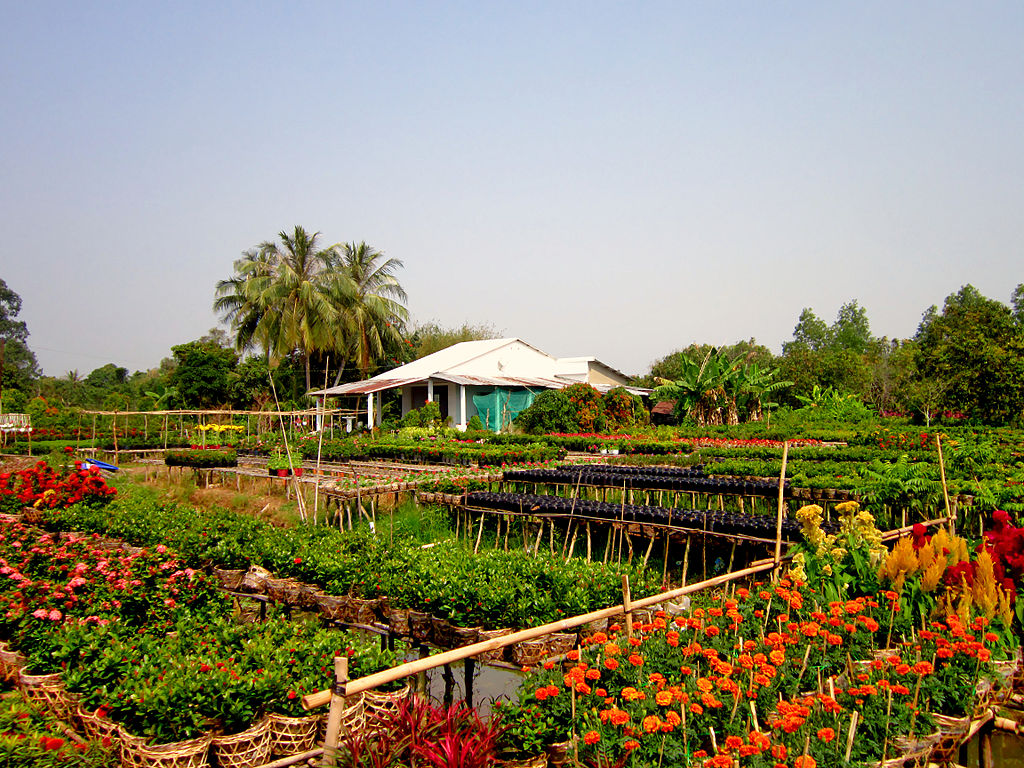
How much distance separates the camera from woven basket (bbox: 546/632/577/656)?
543 centimetres

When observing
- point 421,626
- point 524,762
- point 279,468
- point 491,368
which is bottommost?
point 524,762

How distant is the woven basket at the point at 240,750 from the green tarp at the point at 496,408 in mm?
26067

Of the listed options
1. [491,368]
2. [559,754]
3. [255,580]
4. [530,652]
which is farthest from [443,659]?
[491,368]

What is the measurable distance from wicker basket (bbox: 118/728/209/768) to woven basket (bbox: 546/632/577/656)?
249 centimetres

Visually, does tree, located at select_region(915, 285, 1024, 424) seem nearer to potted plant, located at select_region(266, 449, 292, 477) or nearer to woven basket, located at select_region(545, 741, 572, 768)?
potted plant, located at select_region(266, 449, 292, 477)

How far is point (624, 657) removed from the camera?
4.45 m

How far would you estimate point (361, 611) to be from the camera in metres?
6.30

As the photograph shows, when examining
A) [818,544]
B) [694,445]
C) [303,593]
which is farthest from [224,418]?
[818,544]

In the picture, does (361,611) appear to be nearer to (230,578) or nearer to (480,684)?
(480,684)

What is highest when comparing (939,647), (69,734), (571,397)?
(571,397)

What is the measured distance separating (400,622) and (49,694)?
2.53m

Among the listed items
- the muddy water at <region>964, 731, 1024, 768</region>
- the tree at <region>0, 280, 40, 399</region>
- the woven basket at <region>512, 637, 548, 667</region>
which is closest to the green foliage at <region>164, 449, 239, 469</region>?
the woven basket at <region>512, 637, 548, 667</region>

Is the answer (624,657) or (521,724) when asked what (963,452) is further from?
(521,724)

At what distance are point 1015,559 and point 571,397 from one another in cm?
2172
